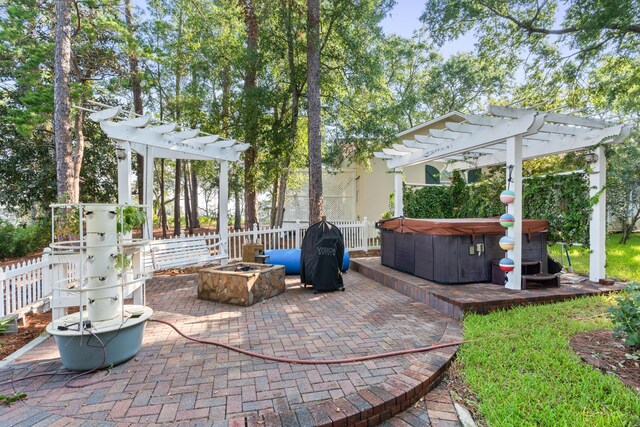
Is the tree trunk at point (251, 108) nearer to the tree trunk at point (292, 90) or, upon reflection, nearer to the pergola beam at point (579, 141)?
the tree trunk at point (292, 90)

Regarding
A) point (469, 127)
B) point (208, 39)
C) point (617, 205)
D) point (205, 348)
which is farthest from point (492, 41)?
point (205, 348)

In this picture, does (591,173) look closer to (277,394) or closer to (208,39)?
(277,394)

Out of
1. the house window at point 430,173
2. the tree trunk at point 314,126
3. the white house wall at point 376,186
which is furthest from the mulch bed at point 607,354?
the house window at point 430,173

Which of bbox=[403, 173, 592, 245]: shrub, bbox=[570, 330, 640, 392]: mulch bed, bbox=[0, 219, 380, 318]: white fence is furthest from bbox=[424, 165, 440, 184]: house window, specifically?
bbox=[570, 330, 640, 392]: mulch bed

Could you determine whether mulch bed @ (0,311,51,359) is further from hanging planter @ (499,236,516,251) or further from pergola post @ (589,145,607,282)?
pergola post @ (589,145,607,282)

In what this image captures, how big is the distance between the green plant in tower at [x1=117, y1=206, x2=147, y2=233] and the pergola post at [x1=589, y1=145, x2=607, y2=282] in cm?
614

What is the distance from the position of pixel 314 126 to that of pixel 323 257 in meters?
3.20

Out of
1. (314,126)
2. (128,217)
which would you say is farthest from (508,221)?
(128,217)

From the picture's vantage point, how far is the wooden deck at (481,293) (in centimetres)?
389

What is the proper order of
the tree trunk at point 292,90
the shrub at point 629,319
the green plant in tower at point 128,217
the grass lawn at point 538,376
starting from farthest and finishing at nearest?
the tree trunk at point 292,90 → the green plant in tower at point 128,217 → the shrub at point 629,319 → the grass lawn at point 538,376

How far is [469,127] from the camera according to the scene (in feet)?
16.6

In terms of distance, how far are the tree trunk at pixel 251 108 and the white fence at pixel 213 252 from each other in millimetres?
1000

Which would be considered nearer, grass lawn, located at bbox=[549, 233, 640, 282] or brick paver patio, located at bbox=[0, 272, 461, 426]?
brick paver patio, located at bbox=[0, 272, 461, 426]

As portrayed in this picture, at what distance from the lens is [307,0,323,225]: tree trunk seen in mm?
6922
